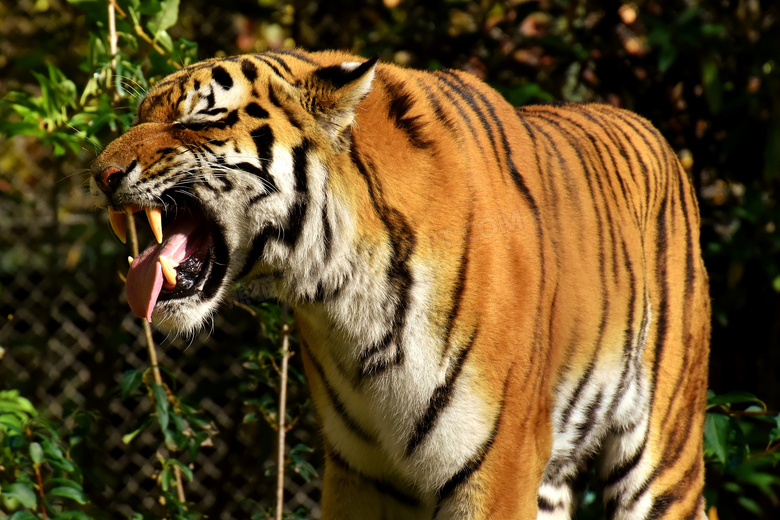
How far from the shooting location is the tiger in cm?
163

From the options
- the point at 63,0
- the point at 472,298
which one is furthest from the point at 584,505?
the point at 63,0

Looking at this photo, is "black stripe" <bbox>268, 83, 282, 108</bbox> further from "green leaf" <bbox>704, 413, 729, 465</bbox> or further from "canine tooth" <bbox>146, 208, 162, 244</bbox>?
"green leaf" <bbox>704, 413, 729, 465</bbox>

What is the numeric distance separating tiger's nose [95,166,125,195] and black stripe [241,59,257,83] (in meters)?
0.29

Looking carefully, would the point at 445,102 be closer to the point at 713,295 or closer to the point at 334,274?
the point at 334,274

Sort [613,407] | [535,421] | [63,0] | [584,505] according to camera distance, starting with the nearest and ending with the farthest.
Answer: [535,421] → [613,407] → [584,505] → [63,0]

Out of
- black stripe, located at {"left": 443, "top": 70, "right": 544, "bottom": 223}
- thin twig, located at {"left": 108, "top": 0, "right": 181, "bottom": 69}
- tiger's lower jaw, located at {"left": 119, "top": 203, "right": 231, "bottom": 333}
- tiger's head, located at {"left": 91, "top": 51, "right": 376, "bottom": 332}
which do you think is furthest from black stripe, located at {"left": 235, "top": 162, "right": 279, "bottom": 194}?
thin twig, located at {"left": 108, "top": 0, "right": 181, "bottom": 69}

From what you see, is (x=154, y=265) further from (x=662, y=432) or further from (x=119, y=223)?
(x=662, y=432)

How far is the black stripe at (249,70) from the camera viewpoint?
166 cm

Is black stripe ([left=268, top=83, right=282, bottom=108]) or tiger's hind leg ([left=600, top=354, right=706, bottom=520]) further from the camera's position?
tiger's hind leg ([left=600, top=354, right=706, bottom=520])

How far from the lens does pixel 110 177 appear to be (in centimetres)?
159

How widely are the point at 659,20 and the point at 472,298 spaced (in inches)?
75.3

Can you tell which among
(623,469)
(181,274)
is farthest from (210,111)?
(623,469)

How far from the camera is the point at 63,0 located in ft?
12.9

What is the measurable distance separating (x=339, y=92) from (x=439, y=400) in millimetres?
609
